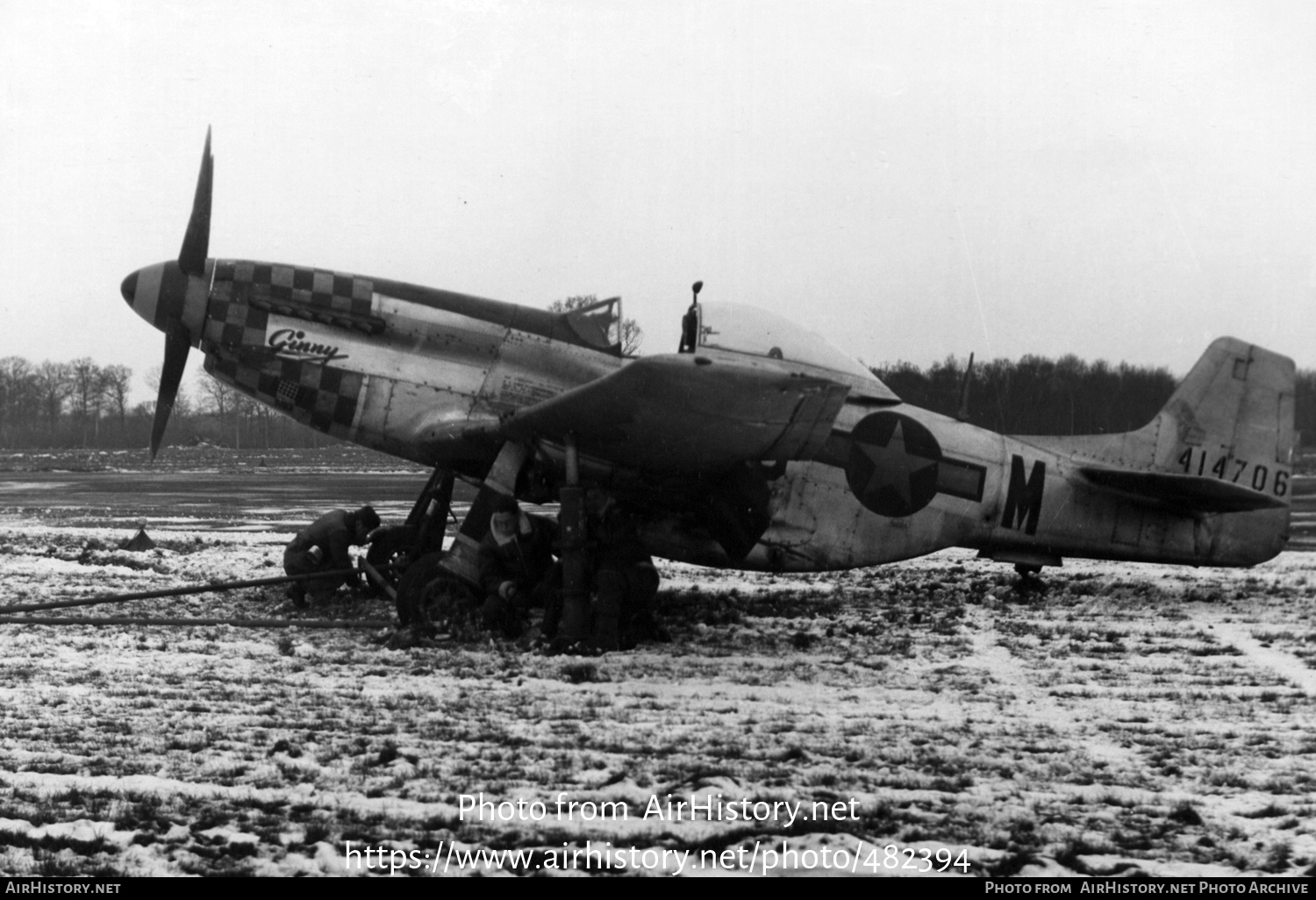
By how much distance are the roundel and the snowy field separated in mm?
963

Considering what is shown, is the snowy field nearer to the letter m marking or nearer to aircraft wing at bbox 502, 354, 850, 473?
the letter m marking

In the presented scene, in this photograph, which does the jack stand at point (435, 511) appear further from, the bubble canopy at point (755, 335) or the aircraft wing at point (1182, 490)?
the aircraft wing at point (1182, 490)

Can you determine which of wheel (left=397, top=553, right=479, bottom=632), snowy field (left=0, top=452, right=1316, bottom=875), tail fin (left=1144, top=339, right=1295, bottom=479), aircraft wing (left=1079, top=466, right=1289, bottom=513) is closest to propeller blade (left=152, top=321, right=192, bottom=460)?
snowy field (left=0, top=452, right=1316, bottom=875)

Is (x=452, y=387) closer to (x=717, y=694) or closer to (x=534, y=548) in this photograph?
(x=534, y=548)

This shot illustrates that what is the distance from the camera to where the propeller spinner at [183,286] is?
7453mm

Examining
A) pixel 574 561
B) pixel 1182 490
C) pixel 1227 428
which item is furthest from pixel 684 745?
pixel 1227 428

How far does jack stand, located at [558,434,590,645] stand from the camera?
6.36 m

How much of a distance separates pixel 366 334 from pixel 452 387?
2.50ft

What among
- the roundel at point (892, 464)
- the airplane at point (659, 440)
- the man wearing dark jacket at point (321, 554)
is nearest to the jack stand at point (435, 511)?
the airplane at point (659, 440)

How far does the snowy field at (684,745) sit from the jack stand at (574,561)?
30 cm

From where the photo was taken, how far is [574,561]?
6398 mm

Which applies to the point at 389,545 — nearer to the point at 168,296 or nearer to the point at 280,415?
the point at 168,296

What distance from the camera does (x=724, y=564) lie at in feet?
25.4
